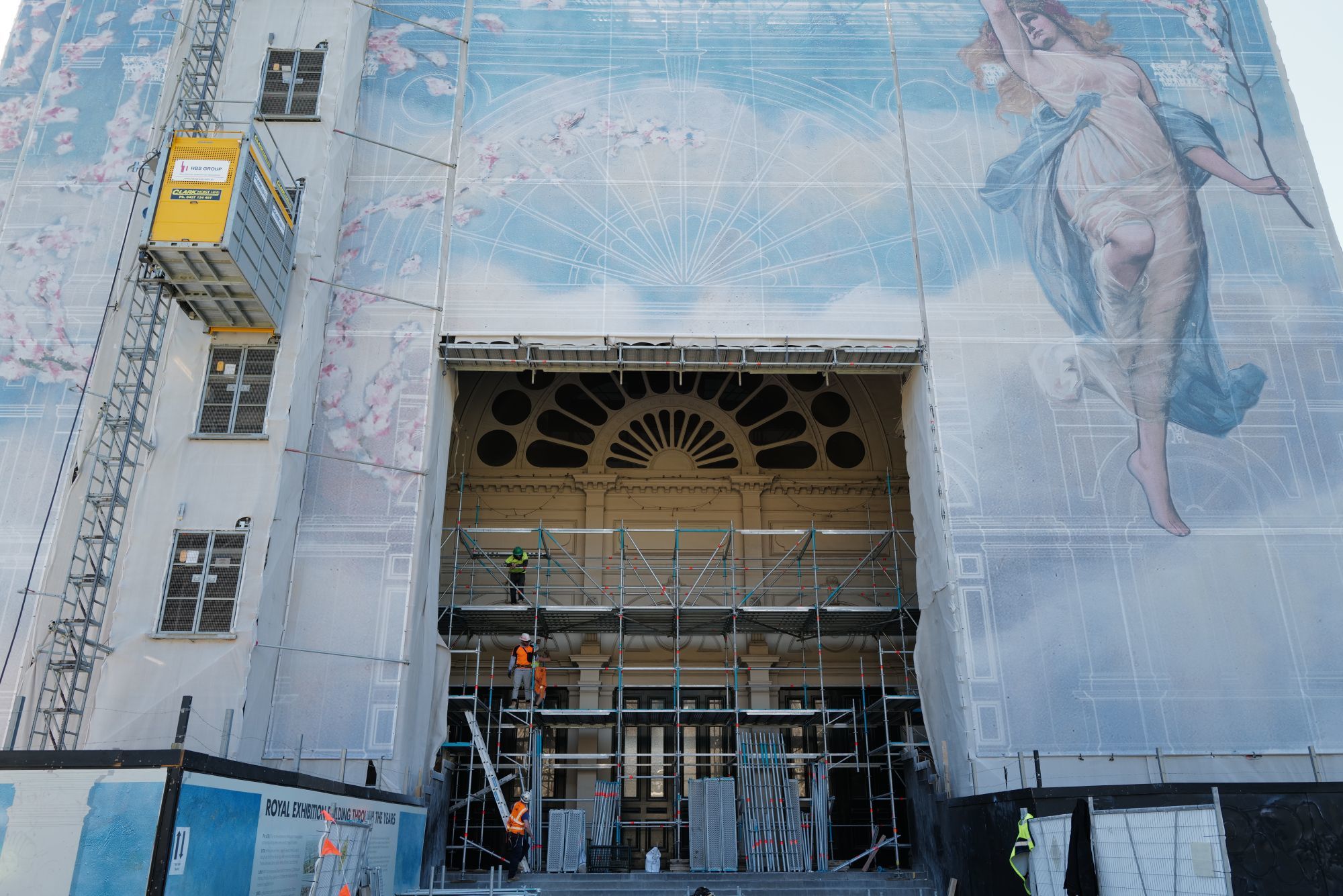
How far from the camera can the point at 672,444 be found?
19672 mm

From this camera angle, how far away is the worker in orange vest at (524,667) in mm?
15023

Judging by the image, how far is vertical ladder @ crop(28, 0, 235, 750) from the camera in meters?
10.8

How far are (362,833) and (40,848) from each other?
131 inches

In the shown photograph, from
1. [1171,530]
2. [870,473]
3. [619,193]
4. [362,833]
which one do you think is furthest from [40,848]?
[870,473]

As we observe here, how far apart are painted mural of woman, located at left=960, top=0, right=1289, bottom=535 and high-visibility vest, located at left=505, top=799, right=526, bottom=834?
28.8 feet

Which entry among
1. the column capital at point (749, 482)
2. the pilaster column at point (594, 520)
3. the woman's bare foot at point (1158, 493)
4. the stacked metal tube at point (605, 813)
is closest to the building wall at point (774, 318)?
the woman's bare foot at point (1158, 493)

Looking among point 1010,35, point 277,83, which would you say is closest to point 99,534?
point 277,83

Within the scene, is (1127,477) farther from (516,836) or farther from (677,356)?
(516,836)

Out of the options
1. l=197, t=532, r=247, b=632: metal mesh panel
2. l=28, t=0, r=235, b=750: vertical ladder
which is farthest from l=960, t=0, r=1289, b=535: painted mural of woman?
l=28, t=0, r=235, b=750: vertical ladder

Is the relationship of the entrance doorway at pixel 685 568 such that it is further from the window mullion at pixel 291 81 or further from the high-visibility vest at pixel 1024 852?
the high-visibility vest at pixel 1024 852

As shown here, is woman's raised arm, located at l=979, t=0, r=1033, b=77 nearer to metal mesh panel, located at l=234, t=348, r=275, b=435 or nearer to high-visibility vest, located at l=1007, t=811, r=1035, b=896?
high-visibility vest, located at l=1007, t=811, r=1035, b=896

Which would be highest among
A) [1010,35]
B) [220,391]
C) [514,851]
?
[1010,35]

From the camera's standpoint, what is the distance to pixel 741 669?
1673cm

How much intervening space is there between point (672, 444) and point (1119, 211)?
28.6 ft
